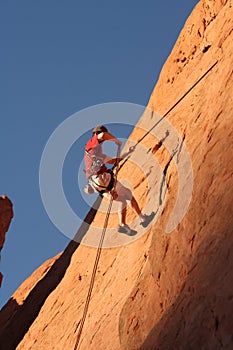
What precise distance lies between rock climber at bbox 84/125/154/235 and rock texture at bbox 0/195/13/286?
12.4m

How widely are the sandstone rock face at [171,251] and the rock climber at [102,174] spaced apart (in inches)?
12.6

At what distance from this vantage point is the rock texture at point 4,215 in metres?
26.8

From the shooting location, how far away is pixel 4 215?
27156mm

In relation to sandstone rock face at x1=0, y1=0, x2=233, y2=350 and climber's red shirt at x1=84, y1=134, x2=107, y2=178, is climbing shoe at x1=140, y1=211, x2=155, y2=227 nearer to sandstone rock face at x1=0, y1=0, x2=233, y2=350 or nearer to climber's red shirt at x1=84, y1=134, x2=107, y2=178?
sandstone rock face at x1=0, y1=0, x2=233, y2=350

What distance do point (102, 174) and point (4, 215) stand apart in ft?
43.5

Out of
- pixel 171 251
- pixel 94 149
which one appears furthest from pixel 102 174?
pixel 171 251

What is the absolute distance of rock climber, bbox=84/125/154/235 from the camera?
14.6 metres

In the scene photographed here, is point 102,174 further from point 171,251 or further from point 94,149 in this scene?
point 171,251

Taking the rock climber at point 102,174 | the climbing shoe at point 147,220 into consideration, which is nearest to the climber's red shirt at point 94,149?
the rock climber at point 102,174

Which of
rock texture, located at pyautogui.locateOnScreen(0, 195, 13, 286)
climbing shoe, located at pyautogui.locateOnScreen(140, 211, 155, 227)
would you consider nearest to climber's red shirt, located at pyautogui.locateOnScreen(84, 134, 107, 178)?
climbing shoe, located at pyautogui.locateOnScreen(140, 211, 155, 227)

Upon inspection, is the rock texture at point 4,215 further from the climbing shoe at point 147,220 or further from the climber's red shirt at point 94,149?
the climbing shoe at point 147,220

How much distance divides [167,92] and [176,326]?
1105 cm

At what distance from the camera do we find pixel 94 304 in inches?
577

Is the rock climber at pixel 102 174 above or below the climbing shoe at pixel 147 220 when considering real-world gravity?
above
